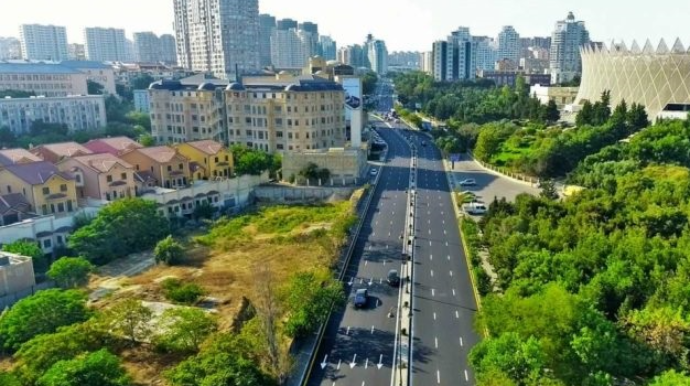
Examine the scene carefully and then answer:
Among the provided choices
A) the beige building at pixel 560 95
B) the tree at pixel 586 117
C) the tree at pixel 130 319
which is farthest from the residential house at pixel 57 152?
the beige building at pixel 560 95

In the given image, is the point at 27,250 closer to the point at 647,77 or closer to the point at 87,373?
the point at 87,373

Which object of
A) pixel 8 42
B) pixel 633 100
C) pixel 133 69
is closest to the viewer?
pixel 633 100

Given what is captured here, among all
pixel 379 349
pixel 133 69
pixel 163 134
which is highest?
pixel 133 69

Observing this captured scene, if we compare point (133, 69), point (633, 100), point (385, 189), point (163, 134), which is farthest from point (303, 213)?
point (133, 69)

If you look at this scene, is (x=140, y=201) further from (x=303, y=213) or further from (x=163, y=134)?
(x=163, y=134)

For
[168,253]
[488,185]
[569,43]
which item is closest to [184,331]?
[168,253]

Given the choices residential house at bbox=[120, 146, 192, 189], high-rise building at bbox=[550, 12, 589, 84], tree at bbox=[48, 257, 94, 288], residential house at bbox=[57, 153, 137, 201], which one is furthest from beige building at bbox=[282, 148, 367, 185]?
high-rise building at bbox=[550, 12, 589, 84]
